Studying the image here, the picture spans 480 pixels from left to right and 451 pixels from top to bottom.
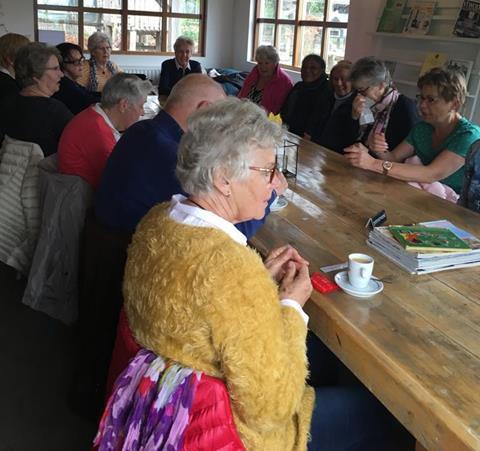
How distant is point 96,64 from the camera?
5.17 meters

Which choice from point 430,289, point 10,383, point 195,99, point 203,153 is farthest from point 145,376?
point 10,383

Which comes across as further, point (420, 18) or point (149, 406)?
point (420, 18)

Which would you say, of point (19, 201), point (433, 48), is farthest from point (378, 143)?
point (433, 48)

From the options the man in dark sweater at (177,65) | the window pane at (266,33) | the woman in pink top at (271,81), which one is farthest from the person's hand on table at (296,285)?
the window pane at (266,33)

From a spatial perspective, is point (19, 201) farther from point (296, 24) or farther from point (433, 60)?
point (296, 24)

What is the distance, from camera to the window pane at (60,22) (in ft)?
25.9

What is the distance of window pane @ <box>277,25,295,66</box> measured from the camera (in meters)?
7.34

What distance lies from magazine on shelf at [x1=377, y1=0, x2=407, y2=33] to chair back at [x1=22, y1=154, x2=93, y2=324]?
155 inches

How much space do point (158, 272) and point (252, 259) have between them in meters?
0.17

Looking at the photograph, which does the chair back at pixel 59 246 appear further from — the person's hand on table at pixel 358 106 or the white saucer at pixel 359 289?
the person's hand on table at pixel 358 106

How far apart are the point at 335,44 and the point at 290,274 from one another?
19.1 ft

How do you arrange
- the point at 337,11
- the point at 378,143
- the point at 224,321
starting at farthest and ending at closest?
the point at 337,11, the point at 378,143, the point at 224,321

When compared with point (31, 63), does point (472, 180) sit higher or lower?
lower

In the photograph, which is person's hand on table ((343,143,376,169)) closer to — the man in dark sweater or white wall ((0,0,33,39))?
the man in dark sweater
